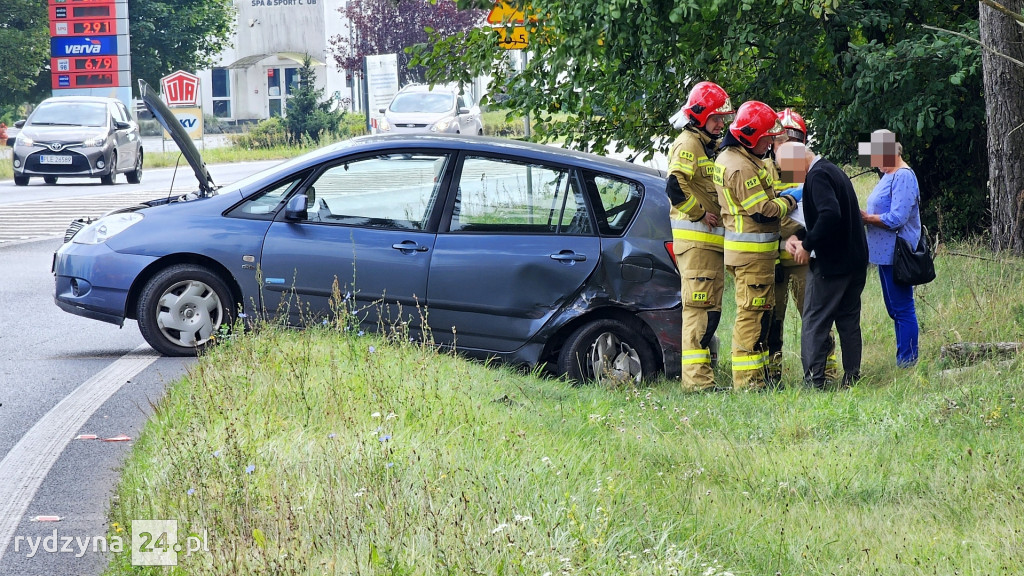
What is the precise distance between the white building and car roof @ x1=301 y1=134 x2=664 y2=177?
54703mm

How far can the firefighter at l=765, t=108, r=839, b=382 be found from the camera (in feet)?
22.4

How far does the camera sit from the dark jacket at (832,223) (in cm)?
647

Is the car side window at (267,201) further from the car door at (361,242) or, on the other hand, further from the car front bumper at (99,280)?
the car front bumper at (99,280)

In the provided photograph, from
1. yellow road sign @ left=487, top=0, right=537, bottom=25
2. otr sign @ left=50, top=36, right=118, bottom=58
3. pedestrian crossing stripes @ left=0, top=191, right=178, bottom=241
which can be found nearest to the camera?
yellow road sign @ left=487, top=0, right=537, bottom=25

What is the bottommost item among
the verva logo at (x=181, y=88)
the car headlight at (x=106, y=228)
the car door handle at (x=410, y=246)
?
the car door handle at (x=410, y=246)

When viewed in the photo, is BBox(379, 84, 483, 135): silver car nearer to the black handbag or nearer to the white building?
the black handbag

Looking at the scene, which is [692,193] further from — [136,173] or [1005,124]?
[136,173]

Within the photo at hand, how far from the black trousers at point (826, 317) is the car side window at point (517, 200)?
4.45 ft

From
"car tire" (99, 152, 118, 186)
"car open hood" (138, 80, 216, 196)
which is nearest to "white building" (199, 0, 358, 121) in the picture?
"car tire" (99, 152, 118, 186)

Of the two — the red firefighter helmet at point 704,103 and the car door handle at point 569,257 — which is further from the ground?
the red firefighter helmet at point 704,103

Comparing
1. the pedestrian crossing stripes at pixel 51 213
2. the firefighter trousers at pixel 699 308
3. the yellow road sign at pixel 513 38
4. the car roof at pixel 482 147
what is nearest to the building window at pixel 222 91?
the pedestrian crossing stripes at pixel 51 213

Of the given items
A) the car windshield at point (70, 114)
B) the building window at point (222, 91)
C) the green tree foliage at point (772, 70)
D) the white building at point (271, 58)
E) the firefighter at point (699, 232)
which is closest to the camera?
the firefighter at point (699, 232)

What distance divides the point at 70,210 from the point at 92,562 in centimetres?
1577

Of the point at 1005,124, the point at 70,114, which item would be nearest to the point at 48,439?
the point at 1005,124
